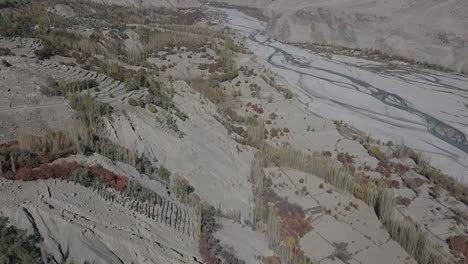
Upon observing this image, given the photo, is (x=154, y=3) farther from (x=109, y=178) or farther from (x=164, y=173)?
(x=109, y=178)

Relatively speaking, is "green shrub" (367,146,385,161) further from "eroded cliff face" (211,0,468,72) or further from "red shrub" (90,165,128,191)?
"eroded cliff face" (211,0,468,72)

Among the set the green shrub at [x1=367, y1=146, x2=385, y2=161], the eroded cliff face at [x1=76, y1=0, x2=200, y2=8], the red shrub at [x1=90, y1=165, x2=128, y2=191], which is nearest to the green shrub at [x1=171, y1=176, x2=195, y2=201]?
the red shrub at [x1=90, y1=165, x2=128, y2=191]

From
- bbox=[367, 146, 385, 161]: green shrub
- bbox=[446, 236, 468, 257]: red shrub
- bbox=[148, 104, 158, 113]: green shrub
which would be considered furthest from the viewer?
bbox=[367, 146, 385, 161]: green shrub

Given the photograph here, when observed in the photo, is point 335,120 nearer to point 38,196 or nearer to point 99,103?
point 99,103

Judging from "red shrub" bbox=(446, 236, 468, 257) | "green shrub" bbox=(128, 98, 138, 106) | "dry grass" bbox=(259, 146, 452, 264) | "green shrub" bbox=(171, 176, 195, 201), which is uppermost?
"green shrub" bbox=(128, 98, 138, 106)

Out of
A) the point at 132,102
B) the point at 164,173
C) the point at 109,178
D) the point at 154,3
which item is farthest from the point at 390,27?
the point at 109,178

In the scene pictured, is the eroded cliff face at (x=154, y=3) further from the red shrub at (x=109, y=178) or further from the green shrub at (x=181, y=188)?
the red shrub at (x=109, y=178)

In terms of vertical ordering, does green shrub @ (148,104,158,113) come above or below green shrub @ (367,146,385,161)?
above

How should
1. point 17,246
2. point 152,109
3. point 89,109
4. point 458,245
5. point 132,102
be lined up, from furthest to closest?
point 152,109 < point 132,102 < point 89,109 < point 458,245 < point 17,246
